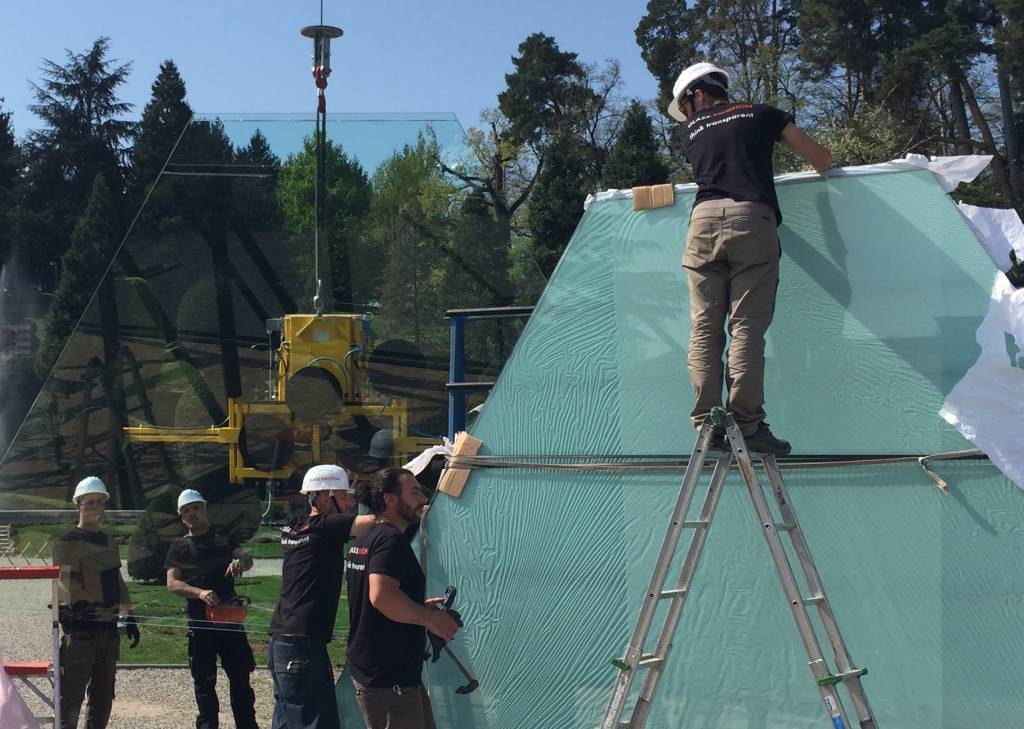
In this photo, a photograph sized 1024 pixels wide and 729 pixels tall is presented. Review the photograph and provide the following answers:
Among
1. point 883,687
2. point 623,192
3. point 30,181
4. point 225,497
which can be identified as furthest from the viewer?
point 30,181

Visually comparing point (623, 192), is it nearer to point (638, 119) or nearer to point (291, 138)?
point (291, 138)

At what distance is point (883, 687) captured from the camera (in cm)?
450

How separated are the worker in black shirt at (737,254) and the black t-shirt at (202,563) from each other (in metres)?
3.43

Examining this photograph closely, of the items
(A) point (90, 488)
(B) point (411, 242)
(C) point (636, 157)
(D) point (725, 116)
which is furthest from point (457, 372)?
(C) point (636, 157)

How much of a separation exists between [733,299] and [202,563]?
12.1 ft

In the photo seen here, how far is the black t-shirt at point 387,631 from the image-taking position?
454cm

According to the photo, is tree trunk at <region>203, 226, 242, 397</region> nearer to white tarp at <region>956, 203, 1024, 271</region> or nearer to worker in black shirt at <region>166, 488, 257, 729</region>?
worker in black shirt at <region>166, 488, 257, 729</region>

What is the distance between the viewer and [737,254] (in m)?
4.09

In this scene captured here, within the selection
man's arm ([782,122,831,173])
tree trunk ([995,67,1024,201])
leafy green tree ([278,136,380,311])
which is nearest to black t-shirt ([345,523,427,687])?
man's arm ([782,122,831,173])

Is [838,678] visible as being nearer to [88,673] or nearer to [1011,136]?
[88,673]

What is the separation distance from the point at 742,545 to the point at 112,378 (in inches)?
160

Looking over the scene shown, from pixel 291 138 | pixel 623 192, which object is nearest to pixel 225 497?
pixel 291 138

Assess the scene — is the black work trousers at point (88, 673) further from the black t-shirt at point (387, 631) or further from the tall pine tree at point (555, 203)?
the tall pine tree at point (555, 203)

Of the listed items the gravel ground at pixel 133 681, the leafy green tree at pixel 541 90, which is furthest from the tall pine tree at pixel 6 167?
the gravel ground at pixel 133 681
